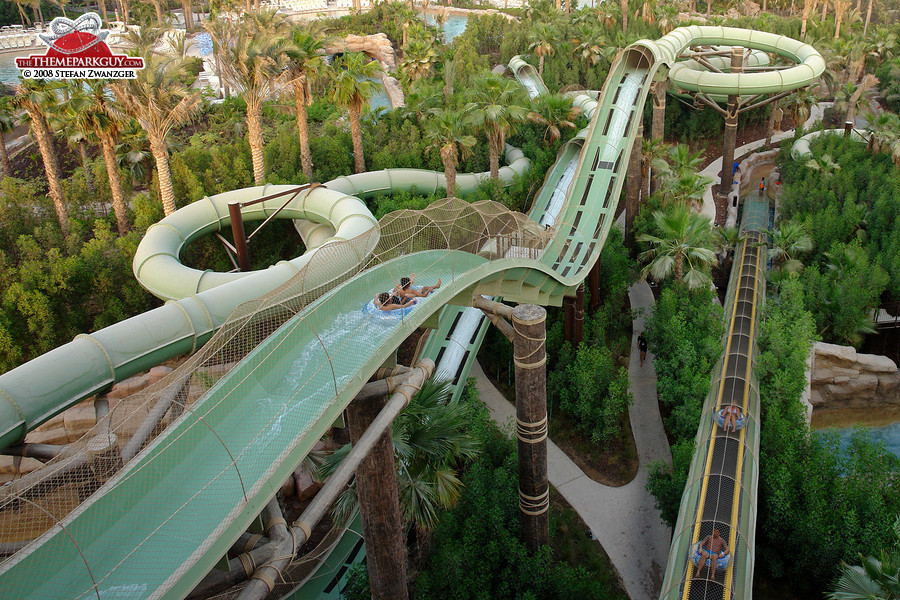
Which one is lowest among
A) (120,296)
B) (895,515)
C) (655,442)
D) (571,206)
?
(655,442)

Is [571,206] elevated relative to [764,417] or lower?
elevated

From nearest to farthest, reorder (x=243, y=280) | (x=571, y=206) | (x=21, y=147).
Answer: (x=243, y=280), (x=571, y=206), (x=21, y=147)

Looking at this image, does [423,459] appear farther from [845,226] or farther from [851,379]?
[845,226]

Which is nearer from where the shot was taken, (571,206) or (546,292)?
(546,292)

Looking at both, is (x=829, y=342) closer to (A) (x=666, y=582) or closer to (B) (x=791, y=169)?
(B) (x=791, y=169)

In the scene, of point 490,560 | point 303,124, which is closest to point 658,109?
point 303,124

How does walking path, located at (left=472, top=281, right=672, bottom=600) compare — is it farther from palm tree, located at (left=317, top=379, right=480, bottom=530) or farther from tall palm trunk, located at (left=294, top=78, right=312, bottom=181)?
tall palm trunk, located at (left=294, top=78, right=312, bottom=181)

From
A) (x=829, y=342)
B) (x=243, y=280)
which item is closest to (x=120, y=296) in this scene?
(x=243, y=280)

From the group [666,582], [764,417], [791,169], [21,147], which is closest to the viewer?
[666,582]
